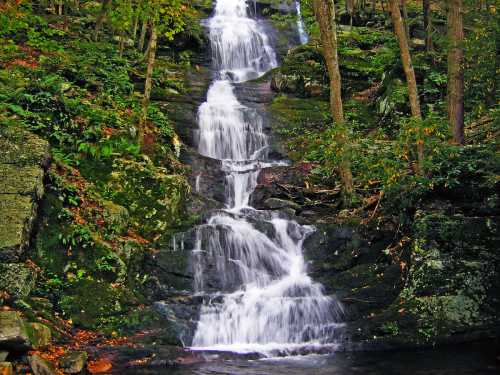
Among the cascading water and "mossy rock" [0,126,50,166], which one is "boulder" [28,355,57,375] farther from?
"mossy rock" [0,126,50,166]

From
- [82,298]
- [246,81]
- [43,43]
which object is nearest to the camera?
[82,298]

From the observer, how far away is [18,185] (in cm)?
954

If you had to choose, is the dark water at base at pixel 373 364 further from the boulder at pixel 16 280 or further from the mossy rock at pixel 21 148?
the mossy rock at pixel 21 148

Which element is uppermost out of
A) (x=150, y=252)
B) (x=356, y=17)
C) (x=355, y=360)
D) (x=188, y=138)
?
(x=356, y=17)

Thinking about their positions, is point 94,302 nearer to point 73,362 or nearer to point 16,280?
point 16,280

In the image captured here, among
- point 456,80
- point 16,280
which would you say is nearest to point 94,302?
point 16,280

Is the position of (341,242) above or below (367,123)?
below

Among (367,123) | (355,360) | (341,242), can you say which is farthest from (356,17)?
(355,360)

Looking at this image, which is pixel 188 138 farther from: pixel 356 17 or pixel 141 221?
pixel 356 17

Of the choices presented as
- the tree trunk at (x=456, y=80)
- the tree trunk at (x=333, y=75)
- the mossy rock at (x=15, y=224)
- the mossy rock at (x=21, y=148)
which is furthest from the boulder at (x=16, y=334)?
the tree trunk at (x=456, y=80)

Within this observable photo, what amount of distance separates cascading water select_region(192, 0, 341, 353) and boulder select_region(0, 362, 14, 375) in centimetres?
373

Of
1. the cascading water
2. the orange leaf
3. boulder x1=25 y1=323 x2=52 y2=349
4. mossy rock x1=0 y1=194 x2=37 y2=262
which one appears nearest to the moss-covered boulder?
the cascading water

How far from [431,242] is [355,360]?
3.13 meters

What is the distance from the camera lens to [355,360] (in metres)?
8.42
